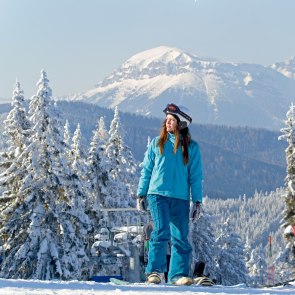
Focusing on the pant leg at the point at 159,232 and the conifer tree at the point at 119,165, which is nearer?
the pant leg at the point at 159,232

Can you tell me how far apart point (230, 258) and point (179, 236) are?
39475 millimetres

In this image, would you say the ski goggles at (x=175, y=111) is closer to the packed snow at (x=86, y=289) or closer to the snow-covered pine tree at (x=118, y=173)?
the packed snow at (x=86, y=289)

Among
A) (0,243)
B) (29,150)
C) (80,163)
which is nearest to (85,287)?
(29,150)

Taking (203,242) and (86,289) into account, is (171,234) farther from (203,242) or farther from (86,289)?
(203,242)

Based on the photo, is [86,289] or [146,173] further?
[146,173]

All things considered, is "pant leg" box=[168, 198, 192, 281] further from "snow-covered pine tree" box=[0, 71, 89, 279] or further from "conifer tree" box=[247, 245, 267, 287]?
"conifer tree" box=[247, 245, 267, 287]

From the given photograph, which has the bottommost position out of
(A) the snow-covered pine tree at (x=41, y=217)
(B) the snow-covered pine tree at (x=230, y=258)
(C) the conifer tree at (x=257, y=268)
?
(C) the conifer tree at (x=257, y=268)

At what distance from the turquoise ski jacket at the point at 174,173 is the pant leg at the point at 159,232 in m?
0.11

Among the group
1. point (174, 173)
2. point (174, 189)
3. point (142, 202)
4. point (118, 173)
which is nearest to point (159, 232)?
point (142, 202)

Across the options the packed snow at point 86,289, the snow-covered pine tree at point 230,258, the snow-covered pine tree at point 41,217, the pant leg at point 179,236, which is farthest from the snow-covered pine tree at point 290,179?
the packed snow at point 86,289

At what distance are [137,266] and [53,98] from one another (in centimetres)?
1225

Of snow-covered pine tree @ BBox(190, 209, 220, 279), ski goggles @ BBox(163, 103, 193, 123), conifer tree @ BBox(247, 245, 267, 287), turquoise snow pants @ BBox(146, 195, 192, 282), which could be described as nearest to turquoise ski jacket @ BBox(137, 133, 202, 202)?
turquoise snow pants @ BBox(146, 195, 192, 282)

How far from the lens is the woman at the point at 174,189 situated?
27.4ft

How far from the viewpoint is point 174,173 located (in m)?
8.39
